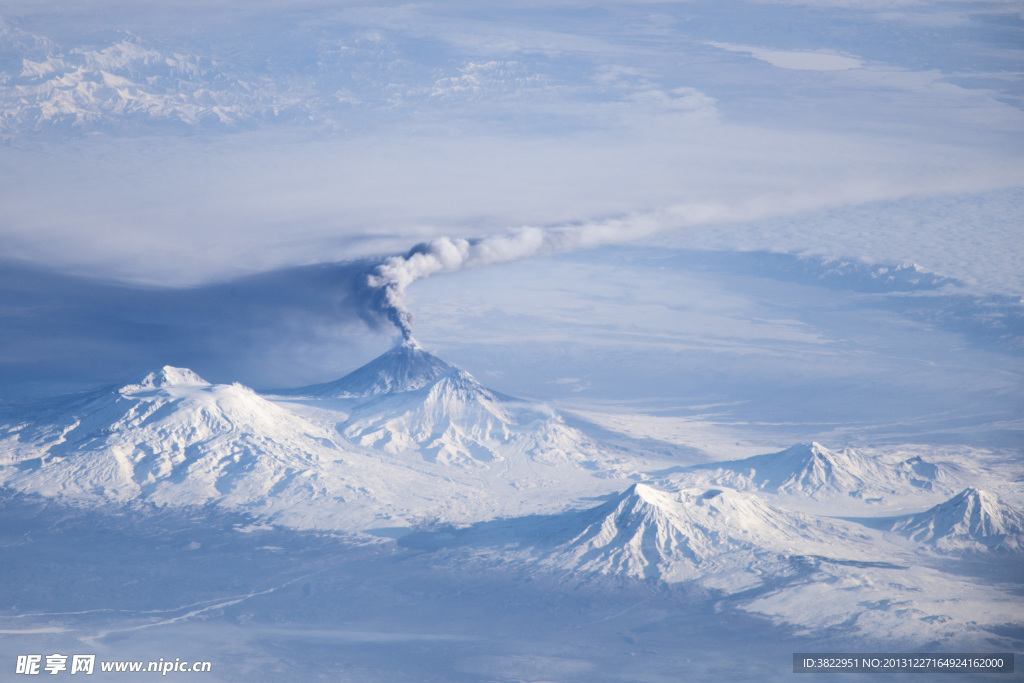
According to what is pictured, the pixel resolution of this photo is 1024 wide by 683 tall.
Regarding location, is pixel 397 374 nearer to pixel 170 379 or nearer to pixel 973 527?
pixel 170 379

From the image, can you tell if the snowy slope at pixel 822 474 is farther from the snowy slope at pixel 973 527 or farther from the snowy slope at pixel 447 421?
the snowy slope at pixel 447 421

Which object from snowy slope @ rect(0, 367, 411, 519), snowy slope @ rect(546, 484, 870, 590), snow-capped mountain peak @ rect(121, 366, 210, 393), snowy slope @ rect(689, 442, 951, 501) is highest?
snow-capped mountain peak @ rect(121, 366, 210, 393)

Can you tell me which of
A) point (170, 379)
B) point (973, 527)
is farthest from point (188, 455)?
point (973, 527)

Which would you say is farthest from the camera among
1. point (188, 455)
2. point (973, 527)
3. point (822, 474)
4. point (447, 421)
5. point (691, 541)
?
point (447, 421)

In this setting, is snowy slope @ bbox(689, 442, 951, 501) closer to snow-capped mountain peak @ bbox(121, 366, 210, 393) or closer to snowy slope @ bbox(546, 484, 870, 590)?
snowy slope @ bbox(546, 484, 870, 590)

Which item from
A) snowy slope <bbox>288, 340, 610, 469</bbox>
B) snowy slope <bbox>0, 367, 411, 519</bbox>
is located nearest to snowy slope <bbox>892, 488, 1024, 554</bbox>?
snowy slope <bbox>288, 340, 610, 469</bbox>

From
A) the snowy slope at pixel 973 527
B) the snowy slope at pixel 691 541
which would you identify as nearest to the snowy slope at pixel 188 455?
the snowy slope at pixel 691 541
